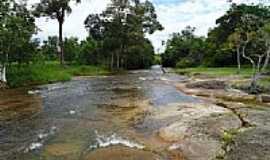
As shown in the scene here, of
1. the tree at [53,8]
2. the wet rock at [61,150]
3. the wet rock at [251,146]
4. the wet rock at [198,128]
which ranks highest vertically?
the tree at [53,8]

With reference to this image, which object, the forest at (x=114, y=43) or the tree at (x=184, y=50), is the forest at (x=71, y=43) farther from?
the tree at (x=184, y=50)

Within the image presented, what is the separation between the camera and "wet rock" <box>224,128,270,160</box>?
411 inches


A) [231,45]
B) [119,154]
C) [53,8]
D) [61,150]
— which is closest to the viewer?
[119,154]

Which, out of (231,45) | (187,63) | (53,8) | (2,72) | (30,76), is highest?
(53,8)

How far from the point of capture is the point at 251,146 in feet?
37.7

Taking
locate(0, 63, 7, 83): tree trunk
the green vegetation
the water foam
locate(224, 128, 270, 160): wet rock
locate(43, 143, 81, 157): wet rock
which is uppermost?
the green vegetation

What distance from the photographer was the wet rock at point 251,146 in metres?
10.4

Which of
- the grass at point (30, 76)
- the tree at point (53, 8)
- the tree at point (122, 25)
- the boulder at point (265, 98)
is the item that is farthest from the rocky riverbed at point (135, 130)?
the tree at point (122, 25)

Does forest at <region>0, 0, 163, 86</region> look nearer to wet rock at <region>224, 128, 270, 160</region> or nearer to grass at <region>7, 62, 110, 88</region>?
grass at <region>7, 62, 110, 88</region>

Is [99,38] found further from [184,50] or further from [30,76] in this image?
[30,76]

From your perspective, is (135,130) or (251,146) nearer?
(251,146)

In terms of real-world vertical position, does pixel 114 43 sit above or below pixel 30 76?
above

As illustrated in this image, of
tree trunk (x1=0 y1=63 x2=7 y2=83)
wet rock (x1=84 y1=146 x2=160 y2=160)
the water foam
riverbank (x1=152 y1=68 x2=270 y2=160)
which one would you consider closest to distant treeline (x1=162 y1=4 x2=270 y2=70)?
riverbank (x1=152 y1=68 x2=270 y2=160)

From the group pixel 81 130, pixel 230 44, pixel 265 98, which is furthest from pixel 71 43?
pixel 81 130
